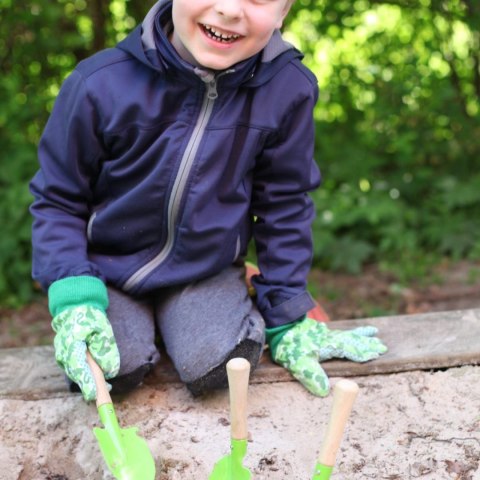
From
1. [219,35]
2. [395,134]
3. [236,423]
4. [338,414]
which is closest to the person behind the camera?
[338,414]

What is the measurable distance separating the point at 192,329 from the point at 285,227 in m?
0.35

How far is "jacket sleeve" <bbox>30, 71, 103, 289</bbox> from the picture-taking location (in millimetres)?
1937

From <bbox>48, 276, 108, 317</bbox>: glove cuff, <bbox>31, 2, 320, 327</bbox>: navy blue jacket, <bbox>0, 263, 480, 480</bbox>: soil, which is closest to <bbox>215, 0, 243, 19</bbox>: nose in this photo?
<bbox>31, 2, 320, 327</bbox>: navy blue jacket

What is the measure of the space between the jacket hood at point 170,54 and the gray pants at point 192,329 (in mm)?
544

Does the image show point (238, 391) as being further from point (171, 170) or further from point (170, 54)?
point (170, 54)

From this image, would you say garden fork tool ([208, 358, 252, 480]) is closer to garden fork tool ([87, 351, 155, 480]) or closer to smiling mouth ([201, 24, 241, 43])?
garden fork tool ([87, 351, 155, 480])

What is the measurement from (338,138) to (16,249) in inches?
56.5

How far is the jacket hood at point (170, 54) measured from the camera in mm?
1869

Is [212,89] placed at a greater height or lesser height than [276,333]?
greater

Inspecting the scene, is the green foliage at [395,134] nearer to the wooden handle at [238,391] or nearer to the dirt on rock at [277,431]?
the dirt on rock at [277,431]

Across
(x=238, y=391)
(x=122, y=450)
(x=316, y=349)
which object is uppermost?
(x=238, y=391)

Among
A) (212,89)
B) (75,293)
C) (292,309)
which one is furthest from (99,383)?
(212,89)

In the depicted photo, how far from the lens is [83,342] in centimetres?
186

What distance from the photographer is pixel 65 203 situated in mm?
2023
